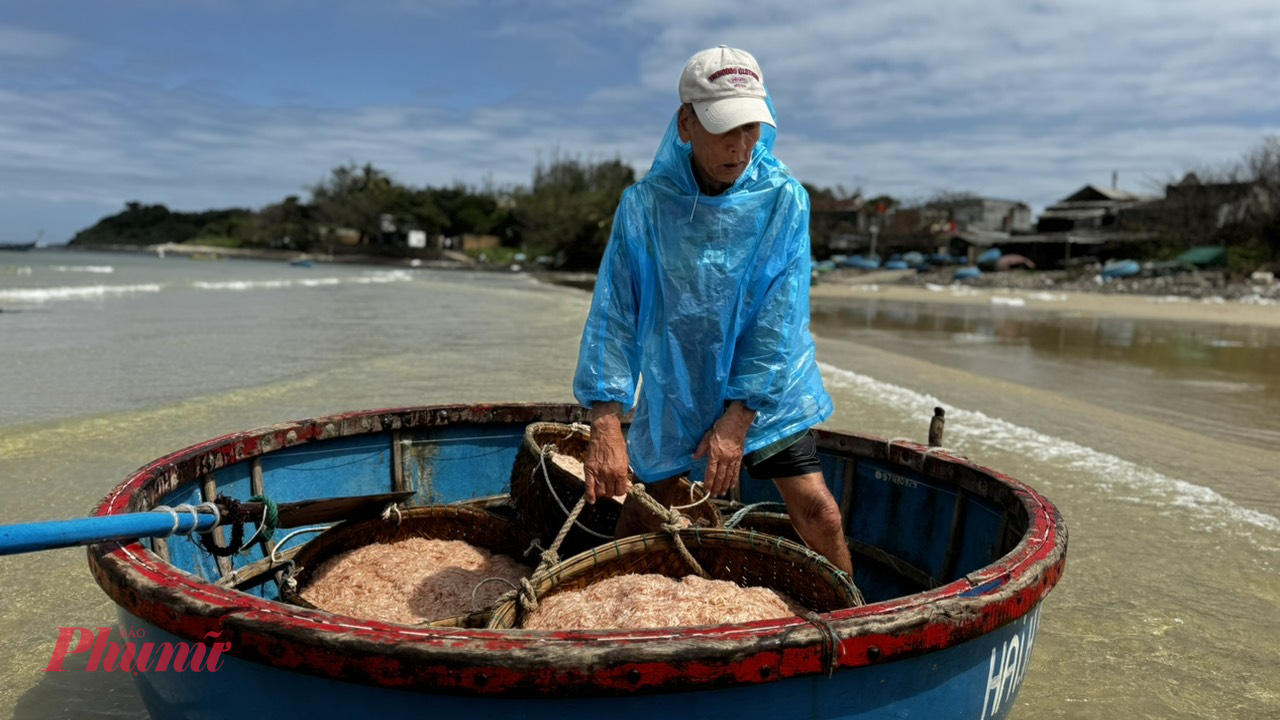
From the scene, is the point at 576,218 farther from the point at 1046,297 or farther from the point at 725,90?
the point at 725,90

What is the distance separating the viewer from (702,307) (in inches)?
102

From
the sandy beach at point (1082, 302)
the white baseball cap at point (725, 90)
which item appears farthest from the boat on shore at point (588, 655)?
the sandy beach at point (1082, 302)

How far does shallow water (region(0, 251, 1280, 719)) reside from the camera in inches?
140

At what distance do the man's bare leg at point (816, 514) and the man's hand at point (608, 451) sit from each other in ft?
1.68

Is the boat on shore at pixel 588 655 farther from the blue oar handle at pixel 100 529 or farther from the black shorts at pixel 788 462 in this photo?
the black shorts at pixel 788 462

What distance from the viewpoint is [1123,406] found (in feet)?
35.3

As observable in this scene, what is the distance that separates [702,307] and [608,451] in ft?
1.68

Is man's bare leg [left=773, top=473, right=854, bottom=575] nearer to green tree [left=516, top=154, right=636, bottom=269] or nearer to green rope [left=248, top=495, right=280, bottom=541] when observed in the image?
green rope [left=248, top=495, right=280, bottom=541]

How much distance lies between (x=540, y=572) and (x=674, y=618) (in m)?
0.47

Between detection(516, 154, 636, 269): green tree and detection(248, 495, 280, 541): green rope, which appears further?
detection(516, 154, 636, 269): green tree

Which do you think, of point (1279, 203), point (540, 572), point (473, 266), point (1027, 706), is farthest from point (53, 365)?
point (473, 266)

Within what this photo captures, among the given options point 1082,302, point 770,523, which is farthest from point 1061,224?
point 770,523

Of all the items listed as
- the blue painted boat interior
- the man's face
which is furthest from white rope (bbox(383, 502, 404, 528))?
the man's face

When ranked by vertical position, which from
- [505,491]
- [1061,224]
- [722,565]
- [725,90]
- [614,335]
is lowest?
[505,491]
